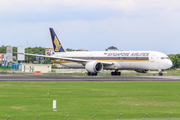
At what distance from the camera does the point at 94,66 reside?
2749 inches

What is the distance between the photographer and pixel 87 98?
33.4m

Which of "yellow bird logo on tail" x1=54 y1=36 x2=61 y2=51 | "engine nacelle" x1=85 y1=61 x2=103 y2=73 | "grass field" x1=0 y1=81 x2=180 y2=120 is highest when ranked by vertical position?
"yellow bird logo on tail" x1=54 y1=36 x2=61 y2=51

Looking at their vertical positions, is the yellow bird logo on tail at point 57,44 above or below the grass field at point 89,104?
above

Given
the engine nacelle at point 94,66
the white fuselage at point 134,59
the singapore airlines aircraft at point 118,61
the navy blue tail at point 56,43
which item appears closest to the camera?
the white fuselage at point 134,59

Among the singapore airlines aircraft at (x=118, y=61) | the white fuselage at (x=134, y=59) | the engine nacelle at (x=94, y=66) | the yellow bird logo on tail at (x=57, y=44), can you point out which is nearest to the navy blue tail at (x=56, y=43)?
the yellow bird logo on tail at (x=57, y=44)

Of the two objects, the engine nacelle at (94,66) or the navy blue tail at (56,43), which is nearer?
the engine nacelle at (94,66)

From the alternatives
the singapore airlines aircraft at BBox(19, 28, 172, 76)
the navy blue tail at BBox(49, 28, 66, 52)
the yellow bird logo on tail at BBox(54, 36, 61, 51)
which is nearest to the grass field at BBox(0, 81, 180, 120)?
the singapore airlines aircraft at BBox(19, 28, 172, 76)

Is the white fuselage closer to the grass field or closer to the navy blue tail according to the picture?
the navy blue tail

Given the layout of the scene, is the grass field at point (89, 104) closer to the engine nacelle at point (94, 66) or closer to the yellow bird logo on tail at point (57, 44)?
the engine nacelle at point (94, 66)

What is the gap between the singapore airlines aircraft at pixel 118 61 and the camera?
68.8m

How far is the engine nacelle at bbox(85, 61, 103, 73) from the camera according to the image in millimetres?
Answer: 69938

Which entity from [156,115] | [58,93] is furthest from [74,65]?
[156,115]

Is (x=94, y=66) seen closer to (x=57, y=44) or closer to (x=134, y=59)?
(x=134, y=59)

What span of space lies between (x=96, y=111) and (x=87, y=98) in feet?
23.2
